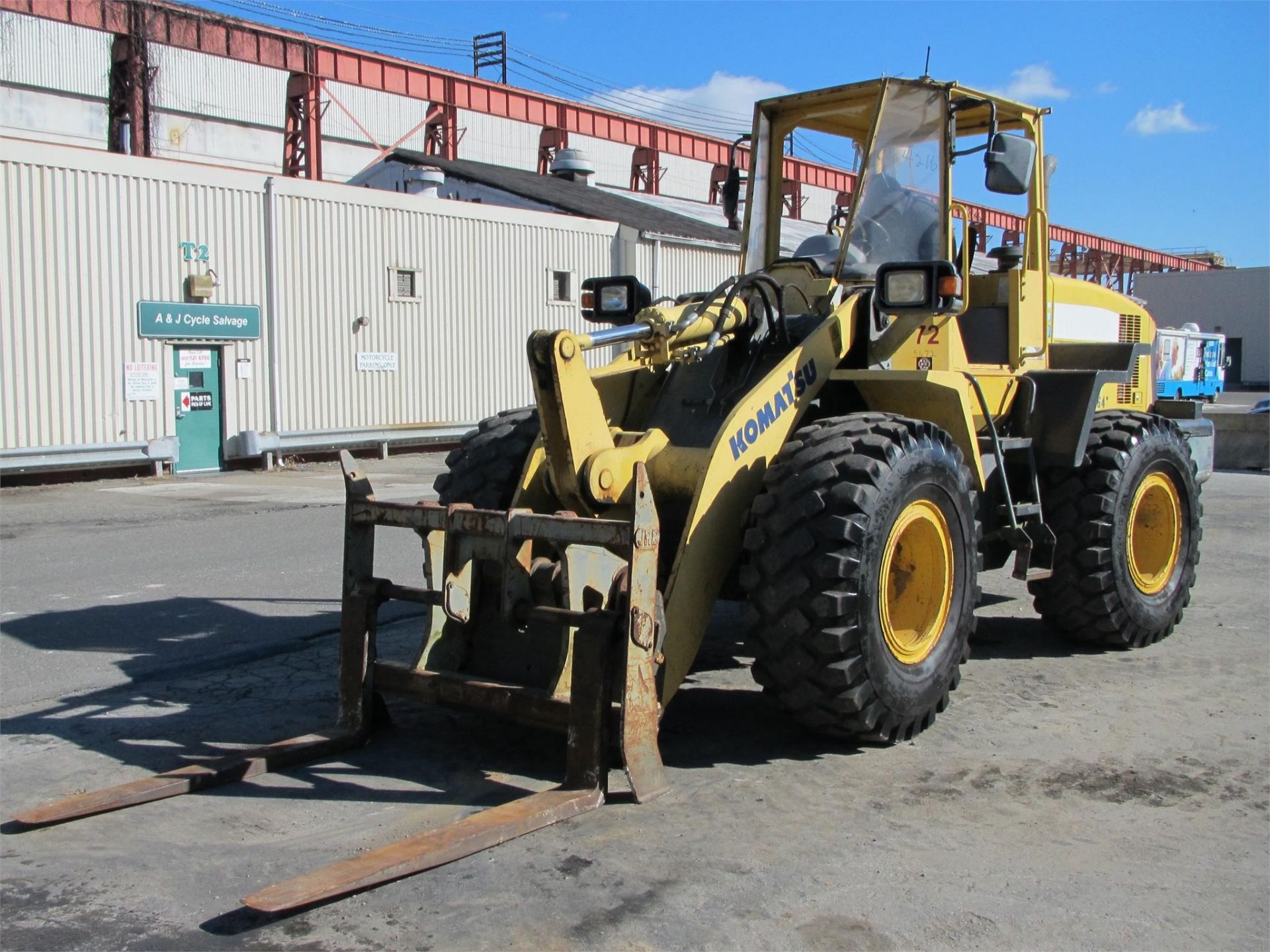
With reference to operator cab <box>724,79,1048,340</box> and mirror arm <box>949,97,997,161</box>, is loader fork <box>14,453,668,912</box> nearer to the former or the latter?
operator cab <box>724,79,1048,340</box>

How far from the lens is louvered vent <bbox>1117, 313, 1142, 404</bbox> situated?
27.9 ft

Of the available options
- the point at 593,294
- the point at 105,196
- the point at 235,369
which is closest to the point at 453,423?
the point at 235,369

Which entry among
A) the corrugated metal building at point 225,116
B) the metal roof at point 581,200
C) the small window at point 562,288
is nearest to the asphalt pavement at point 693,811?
the small window at point 562,288

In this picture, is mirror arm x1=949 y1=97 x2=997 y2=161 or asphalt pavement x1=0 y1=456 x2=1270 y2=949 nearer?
asphalt pavement x1=0 y1=456 x2=1270 y2=949

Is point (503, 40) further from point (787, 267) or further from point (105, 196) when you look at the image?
point (787, 267)

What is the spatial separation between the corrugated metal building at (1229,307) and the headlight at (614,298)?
168 feet

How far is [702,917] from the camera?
368 cm

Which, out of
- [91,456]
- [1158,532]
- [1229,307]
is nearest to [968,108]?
[1158,532]

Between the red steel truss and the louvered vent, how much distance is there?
16759 millimetres

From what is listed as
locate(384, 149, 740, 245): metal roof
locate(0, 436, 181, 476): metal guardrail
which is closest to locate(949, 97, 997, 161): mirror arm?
locate(0, 436, 181, 476): metal guardrail

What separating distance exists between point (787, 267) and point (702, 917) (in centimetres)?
383

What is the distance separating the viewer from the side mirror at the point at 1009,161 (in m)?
6.04

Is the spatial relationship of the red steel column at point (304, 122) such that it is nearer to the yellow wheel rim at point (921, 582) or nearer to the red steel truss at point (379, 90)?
the red steel truss at point (379, 90)

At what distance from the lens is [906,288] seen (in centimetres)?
579
